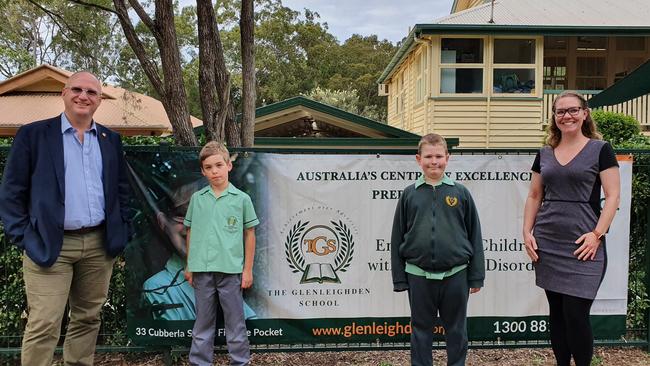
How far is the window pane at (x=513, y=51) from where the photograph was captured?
Answer: 1498 cm

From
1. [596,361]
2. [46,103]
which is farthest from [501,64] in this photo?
[46,103]

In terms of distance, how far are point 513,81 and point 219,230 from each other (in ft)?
41.3

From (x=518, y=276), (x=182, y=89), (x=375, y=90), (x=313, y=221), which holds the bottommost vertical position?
(x=518, y=276)

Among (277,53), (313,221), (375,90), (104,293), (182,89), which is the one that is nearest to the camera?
(104,293)

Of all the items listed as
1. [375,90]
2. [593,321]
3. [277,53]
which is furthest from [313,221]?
[375,90]

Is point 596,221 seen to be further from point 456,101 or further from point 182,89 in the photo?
point 456,101

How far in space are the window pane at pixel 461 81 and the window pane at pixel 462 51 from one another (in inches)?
9.8

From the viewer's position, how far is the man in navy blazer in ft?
11.0

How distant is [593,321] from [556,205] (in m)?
1.64

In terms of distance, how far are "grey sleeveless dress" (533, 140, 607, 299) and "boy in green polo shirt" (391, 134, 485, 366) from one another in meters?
0.45

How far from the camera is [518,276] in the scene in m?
4.56

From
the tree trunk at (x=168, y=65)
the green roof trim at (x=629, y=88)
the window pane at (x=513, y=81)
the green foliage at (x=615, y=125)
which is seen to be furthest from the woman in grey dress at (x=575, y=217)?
the window pane at (x=513, y=81)

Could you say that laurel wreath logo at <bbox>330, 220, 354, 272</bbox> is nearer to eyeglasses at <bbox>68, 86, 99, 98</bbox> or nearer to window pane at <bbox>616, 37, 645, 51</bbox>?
eyeglasses at <bbox>68, 86, 99, 98</bbox>

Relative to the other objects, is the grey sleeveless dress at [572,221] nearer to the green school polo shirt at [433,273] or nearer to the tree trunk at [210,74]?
the green school polo shirt at [433,273]
